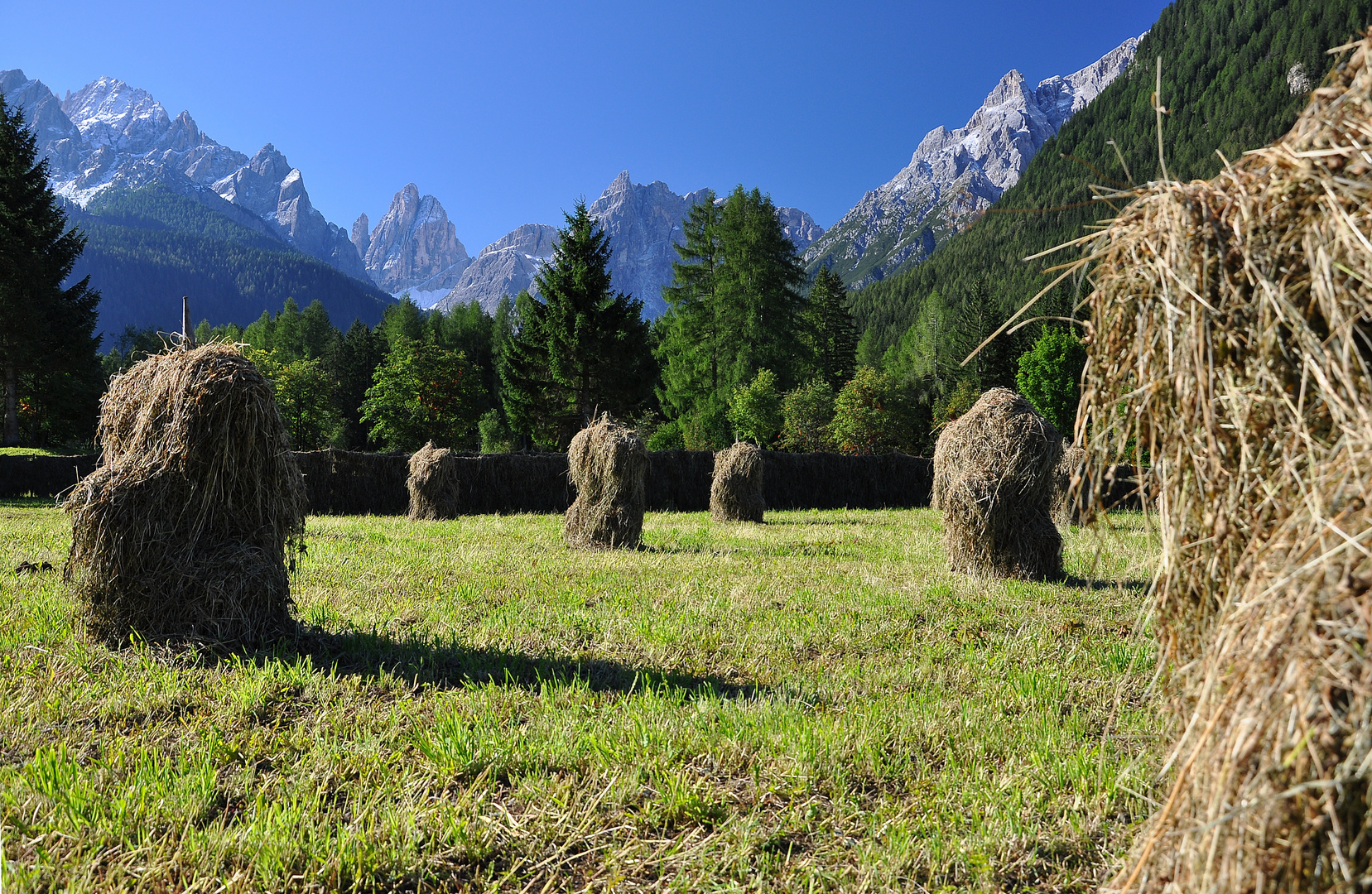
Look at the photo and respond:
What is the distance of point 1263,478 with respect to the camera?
1547mm

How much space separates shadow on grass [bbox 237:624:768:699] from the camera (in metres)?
3.94

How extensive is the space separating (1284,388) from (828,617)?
4.34 meters

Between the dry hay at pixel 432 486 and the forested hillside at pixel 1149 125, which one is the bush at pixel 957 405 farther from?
the dry hay at pixel 432 486

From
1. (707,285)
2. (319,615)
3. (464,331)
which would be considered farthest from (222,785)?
(464,331)

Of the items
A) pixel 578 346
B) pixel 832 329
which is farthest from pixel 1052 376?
pixel 578 346

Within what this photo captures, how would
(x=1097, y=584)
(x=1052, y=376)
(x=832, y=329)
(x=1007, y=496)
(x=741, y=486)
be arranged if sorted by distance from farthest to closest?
(x=832, y=329) < (x=1052, y=376) < (x=741, y=486) < (x=1097, y=584) < (x=1007, y=496)

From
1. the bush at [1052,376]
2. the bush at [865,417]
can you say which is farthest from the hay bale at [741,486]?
the bush at [1052,376]

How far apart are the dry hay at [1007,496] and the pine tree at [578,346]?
2367cm

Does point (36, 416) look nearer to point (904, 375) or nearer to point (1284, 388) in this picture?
point (1284, 388)

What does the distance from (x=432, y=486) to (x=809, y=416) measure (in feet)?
73.9

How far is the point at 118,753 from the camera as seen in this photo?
9.36 feet

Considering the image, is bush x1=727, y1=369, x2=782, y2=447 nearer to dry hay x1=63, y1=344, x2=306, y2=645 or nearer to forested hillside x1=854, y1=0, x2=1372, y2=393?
forested hillside x1=854, y1=0, x2=1372, y2=393

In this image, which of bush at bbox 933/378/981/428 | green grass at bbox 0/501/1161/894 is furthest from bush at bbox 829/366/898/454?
green grass at bbox 0/501/1161/894

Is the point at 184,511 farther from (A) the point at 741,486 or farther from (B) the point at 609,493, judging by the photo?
(A) the point at 741,486
